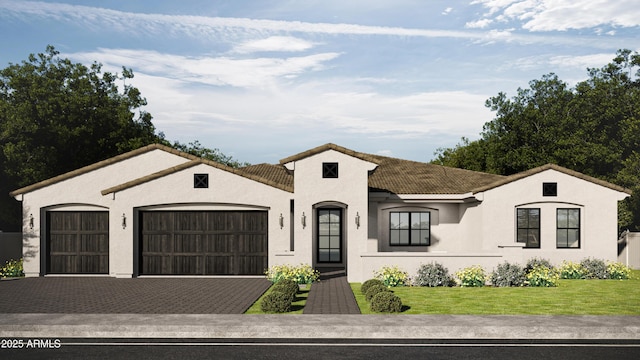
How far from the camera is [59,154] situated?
37.8 metres

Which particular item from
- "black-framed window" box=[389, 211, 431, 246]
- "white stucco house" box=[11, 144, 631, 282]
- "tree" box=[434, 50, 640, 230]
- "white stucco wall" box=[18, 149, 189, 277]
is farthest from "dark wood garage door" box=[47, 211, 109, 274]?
"tree" box=[434, 50, 640, 230]

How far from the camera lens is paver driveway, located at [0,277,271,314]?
49.5 feet

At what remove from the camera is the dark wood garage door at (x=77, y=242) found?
77.0 feet

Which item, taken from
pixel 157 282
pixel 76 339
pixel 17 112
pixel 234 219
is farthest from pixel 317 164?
pixel 17 112

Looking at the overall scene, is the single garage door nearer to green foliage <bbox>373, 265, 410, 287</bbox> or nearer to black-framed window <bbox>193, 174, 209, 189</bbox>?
black-framed window <bbox>193, 174, 209, 189</bbox>

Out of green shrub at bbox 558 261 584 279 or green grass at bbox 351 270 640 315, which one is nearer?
green grass at bbox 351 270 640 315

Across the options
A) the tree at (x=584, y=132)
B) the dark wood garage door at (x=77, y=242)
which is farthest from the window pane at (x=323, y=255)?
the tree at (x=584, y=132)

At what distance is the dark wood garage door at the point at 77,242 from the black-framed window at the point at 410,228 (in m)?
11.8

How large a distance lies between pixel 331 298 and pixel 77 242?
472 inches

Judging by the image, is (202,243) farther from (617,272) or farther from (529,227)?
(617,272)

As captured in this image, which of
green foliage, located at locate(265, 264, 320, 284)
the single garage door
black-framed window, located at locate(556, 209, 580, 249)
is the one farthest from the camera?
black-framed window, located at locate(556, 209, 580, 249)

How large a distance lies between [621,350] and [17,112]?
34348 millimetres

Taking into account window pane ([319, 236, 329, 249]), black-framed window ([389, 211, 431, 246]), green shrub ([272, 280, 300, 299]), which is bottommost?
green shrub ([272, 280, 300, 299])

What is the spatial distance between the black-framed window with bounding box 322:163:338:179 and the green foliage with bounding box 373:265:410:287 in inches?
150
